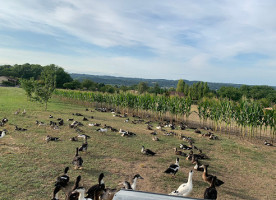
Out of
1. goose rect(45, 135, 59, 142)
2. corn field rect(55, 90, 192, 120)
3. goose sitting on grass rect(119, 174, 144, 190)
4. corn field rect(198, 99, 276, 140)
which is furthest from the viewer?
corn field rect(55, 90, 192, 120)

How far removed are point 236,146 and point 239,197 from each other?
781 centimetres

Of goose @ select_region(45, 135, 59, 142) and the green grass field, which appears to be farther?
goose @ select_region(45, 135, 59, 142)

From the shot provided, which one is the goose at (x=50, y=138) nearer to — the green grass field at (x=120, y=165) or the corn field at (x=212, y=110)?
the green grass field at (x=120, y=165)

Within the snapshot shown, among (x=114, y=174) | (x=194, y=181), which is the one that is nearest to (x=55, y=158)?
(x=114, y=174)

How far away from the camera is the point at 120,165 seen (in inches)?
350

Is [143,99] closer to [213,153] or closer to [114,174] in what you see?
[213,153]

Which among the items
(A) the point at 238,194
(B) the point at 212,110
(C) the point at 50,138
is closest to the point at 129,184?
(A) the point at 238,194

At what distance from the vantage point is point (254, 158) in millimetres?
11602

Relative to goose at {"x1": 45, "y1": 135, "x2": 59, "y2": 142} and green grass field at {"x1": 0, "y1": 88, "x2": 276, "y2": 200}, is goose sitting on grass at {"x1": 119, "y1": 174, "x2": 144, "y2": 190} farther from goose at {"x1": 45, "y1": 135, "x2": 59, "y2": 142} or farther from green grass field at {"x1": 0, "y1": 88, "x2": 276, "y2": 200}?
goose at {"x1": 45, "y1": 135, "x2": 59, "y2": 142}

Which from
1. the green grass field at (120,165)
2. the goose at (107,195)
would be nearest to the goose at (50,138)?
the green grass field at (120,165)

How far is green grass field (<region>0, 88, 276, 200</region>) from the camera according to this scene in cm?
695

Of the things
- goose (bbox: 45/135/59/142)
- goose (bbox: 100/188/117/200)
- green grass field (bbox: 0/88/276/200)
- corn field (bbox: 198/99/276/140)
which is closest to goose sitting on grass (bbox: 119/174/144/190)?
goose (bbox: 100/188/117/200)

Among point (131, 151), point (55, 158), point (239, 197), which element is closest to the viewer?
point (239, 197)

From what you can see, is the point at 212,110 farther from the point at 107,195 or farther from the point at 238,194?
the point at 107,195
